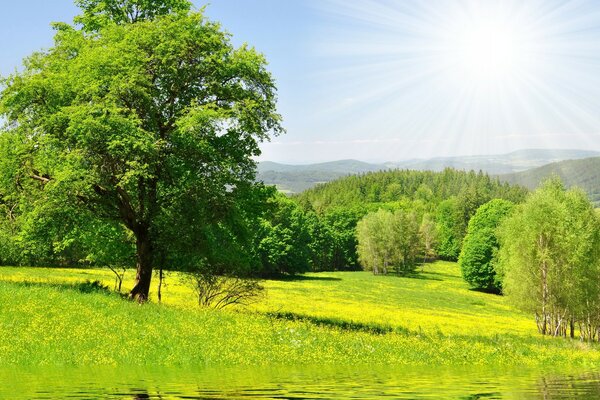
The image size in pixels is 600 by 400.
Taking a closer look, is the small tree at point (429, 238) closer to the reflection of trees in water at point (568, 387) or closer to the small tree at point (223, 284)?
the small tree at point (223, 284)

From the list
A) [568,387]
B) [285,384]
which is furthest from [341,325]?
[285,384]

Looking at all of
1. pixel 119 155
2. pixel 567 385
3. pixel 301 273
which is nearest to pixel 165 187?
pixel 119 155

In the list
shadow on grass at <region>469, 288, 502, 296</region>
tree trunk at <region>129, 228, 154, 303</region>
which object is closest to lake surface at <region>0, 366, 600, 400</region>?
tree trunk at <region>129, 228, 154, 303</region>

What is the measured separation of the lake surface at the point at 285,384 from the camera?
1240cm

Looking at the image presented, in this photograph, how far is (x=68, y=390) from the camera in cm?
1289

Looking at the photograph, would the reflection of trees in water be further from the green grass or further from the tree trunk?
the tree trunk

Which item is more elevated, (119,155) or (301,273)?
(119,155)

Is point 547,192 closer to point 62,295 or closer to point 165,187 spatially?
point 165,187

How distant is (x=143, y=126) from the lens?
3222 centimetres

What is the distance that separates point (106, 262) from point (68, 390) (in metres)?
26.2

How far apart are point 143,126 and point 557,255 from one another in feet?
124

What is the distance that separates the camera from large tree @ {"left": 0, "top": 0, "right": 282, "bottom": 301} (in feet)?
101

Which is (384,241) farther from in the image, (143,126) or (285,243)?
(143,126)

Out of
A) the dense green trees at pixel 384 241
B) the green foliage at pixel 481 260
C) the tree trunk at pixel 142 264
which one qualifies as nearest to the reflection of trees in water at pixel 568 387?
the tree trunk at pixel 142 264
